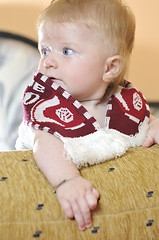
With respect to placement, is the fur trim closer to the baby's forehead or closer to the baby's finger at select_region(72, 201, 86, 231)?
the baby's finger at select_region(72, 201, 86, 231)

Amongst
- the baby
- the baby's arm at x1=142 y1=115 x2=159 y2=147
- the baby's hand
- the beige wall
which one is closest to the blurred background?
the beige wall

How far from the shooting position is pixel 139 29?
7.13ft

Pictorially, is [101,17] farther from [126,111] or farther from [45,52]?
[126,111]

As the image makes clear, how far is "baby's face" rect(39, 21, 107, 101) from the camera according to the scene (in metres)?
0.94

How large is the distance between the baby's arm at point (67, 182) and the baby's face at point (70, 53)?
0.20 metres

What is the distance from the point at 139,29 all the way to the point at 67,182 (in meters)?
1.64

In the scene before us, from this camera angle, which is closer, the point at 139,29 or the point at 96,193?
the point at 96,193

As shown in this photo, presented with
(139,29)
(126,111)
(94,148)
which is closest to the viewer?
(94,148)

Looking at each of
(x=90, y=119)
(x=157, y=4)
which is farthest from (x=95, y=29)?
(x=157, y=4)

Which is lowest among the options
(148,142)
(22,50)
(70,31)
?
(22,50)

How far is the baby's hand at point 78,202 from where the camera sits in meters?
0.70

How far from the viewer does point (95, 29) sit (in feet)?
3.15

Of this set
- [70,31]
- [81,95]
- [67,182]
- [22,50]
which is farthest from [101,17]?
[22,50]

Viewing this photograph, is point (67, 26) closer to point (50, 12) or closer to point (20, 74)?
point (50, 12)
